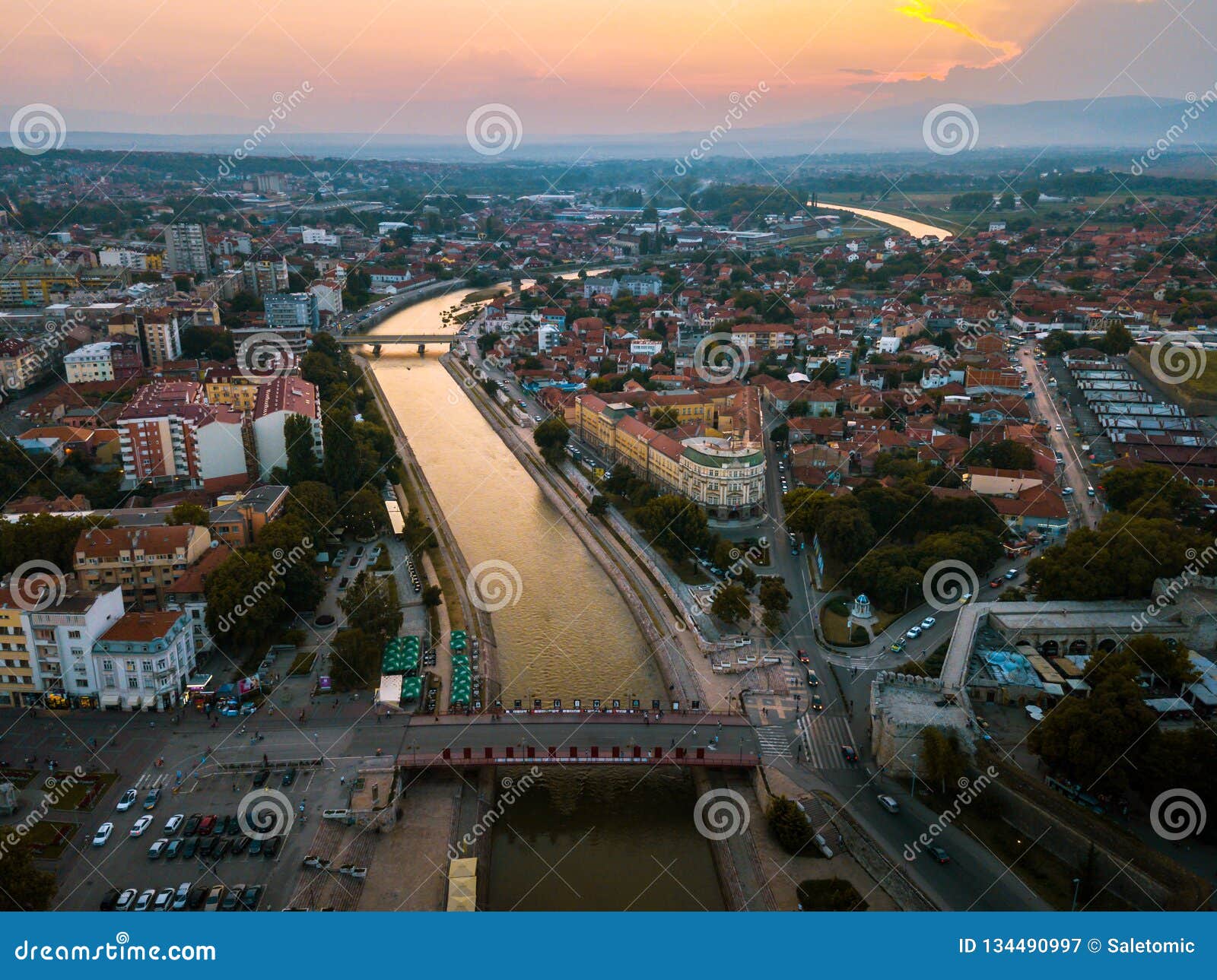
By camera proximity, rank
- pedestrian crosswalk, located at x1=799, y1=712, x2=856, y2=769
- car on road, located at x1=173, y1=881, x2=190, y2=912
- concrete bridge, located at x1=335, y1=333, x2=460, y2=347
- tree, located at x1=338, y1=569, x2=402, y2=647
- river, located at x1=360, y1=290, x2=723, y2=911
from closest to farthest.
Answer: car on road, located at x1=173, y1=881, x2=190, y2=912 < river, located at x1=360, y1=290, x2=723, y2=911 < pedestrian crosswalk, located at x1=799, y1=712, x2=856, y2=769 < tree, located at x1=338, y1=569, x2=402, y2=647 < concrete bridge, located at x1=335, y1=333, x2=460, y2=347

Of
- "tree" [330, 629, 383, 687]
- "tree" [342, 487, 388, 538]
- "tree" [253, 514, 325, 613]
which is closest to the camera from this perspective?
"tree" [330, 629, 383, 687]

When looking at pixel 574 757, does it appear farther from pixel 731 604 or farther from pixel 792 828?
pixel 731 604

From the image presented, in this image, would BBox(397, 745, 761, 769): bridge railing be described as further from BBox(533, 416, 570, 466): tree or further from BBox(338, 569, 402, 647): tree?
BBox(533, 416, 570, 466): tree

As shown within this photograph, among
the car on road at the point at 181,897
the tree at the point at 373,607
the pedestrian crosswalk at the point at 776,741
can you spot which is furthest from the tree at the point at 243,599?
the pedestrian crosswalk at the point at 776,741

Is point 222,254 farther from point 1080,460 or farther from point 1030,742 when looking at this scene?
point 1030,742

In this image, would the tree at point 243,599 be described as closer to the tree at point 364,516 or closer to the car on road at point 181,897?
the tree at point 364,516

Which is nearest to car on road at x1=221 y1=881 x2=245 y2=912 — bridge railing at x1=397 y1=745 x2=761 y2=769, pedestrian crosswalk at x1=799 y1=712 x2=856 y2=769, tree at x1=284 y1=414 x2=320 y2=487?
bridge railing at x1=397 y1=745 x2=761 y2=769

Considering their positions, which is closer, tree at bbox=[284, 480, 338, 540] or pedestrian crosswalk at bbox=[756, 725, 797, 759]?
pedestrian crosswalk at bbox=[756, 725, 797, 759]

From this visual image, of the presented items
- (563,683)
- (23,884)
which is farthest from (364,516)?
(23,884)
